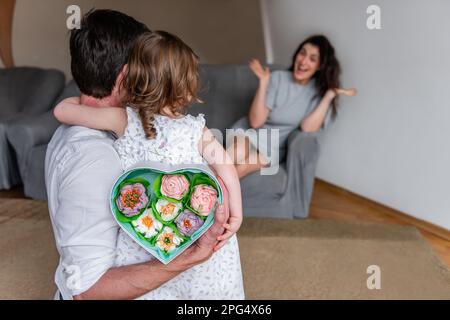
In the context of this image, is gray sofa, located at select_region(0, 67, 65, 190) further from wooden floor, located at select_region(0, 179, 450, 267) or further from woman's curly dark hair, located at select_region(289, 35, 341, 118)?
woman's curly dark hair, located at select_region(289, 35, 341, 118)

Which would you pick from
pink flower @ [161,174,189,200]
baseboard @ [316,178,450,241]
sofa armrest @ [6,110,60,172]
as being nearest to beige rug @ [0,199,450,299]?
baseboard @ [316,178,450,241]

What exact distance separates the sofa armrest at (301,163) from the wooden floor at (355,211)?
0.94 feet

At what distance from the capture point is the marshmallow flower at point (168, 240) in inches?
32.9

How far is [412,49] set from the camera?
2.49m

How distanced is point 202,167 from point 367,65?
85.8 inches

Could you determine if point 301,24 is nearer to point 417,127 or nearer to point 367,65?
point 367,65

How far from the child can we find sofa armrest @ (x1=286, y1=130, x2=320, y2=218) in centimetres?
150

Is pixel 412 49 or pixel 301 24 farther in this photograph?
pixel 301 24

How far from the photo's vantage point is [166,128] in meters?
0.94

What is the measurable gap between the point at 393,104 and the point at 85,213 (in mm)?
2225

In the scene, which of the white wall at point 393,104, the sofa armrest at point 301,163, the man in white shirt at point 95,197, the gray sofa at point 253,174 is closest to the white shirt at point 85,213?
the man in white shirt at point 95,197
